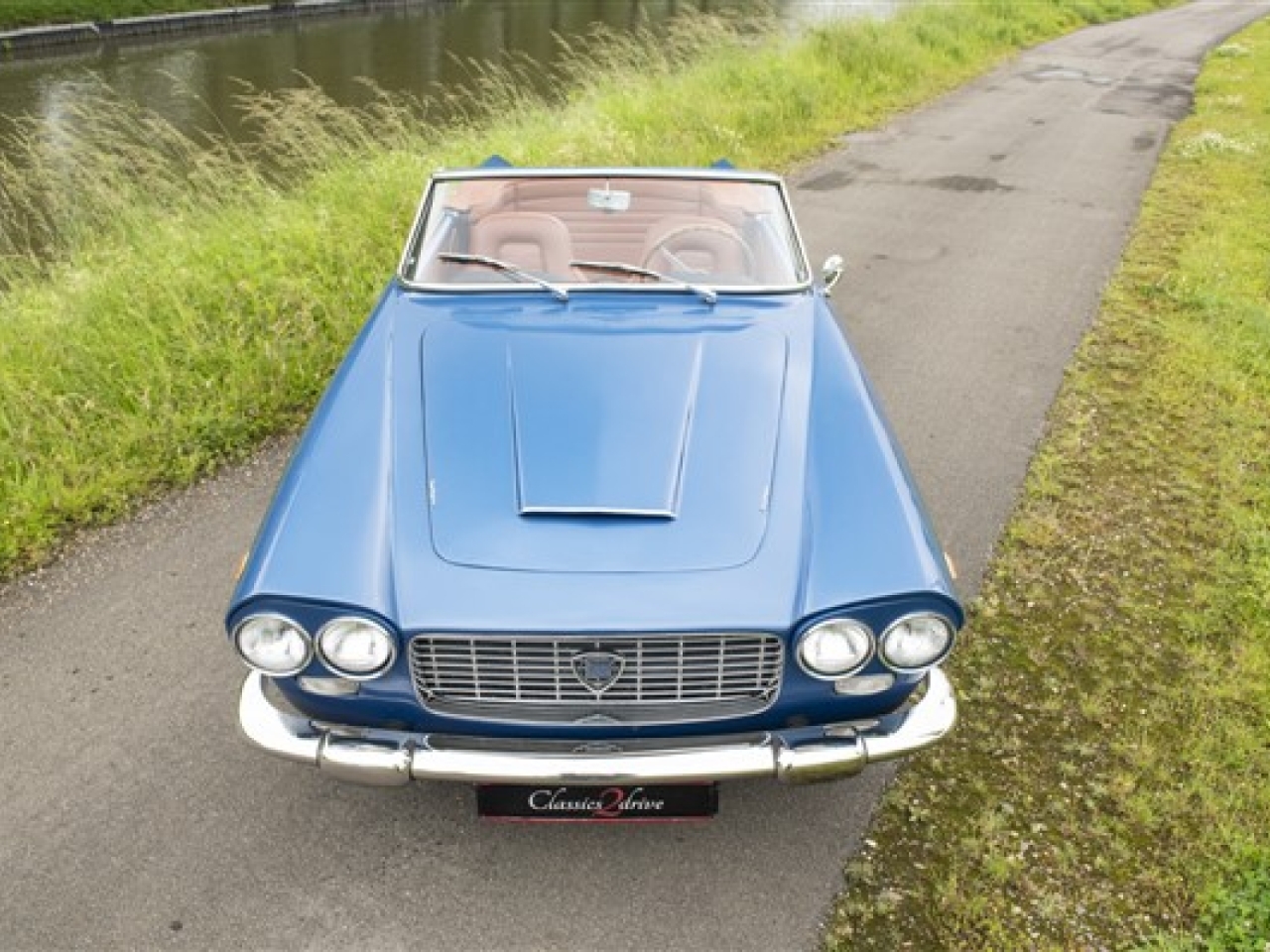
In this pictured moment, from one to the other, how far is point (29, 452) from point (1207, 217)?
9114 mm

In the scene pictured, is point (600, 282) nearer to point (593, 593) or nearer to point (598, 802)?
point (593, 593)

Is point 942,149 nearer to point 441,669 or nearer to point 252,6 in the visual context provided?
point 441,669

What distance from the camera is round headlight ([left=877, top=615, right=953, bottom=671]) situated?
237 centimetres

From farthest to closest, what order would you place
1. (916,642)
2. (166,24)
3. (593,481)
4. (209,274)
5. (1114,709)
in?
1. (166,24)
2. (209,274)
3. (1114,709)
4. (593,481)
5. (916,642)

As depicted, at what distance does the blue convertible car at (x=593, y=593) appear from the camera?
2279mm

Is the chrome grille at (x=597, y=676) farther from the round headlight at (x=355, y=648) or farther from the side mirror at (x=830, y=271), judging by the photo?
the side mirror at (x=830, y=271)

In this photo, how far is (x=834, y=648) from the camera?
7.64ft

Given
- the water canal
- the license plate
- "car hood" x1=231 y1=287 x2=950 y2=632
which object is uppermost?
"car hood" x1=231 y1=287 x2=950 y2=632

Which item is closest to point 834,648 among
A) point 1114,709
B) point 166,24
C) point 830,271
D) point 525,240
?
point 1114,709

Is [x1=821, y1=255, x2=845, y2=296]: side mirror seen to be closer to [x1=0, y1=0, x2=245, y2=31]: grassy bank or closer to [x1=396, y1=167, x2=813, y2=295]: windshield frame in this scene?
[x1=396, y1=167, x2=813, y2=295]: windshield frame

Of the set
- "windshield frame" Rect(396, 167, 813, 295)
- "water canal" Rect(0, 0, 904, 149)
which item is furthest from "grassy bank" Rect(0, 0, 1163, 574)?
"water canal" Rect(0, 0, 904, 149)

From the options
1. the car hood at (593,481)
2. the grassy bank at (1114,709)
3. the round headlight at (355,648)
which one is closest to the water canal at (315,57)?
the car hood at (593,481)

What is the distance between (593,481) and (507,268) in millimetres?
1297

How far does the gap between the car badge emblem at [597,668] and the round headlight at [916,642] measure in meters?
0.66
